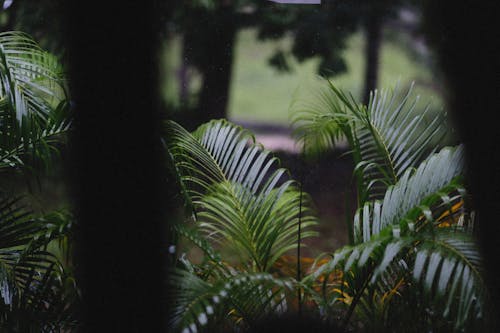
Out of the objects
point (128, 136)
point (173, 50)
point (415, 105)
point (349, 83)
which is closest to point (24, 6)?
point (173, 50)

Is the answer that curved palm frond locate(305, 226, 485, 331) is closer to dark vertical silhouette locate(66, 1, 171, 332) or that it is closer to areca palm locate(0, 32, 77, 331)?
dark vertical silhouette locate(66, 1, 171, 332)

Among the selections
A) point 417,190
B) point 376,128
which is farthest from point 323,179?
point 417,190

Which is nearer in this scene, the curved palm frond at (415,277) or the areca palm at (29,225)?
the curved palm frond at (415,277)

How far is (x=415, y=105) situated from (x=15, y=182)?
1.63 m

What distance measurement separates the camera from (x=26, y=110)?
1.77m

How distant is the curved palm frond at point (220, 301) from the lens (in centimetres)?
155

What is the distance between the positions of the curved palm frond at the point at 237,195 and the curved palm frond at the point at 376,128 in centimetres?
25

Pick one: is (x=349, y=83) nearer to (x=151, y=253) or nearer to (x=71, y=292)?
(x=151, y=253)

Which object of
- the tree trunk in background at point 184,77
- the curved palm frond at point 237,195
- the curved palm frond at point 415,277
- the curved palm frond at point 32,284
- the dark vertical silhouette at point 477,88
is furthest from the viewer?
the tree trunk in background at point 184,77

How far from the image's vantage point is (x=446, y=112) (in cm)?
216

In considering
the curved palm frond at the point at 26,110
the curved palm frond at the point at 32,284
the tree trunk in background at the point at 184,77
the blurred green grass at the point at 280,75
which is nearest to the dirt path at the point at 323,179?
the blurred green grass at the point at 280,75

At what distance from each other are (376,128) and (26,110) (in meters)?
1.28

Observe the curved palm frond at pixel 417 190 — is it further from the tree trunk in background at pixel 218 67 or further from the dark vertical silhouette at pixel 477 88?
the tree trunk in background at pixel 218 67

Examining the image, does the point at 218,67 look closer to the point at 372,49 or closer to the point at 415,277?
the point at 372,49
